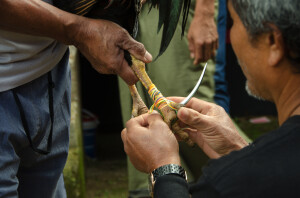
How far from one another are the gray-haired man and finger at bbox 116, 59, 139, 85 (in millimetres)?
275

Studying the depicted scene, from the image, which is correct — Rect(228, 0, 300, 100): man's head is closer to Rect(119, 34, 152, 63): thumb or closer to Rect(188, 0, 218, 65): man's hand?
Rect(119, 34, 152, 63): thumb

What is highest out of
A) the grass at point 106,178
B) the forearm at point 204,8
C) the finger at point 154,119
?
the forearm at point 204,8

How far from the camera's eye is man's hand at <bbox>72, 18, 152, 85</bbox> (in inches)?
67.5

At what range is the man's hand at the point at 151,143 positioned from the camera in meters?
1.62

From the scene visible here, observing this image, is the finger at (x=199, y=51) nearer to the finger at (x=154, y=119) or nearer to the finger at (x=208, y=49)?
the finger at (x=208, y=49)

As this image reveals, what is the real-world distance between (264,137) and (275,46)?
223 millimetres

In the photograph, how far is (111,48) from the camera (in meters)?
1.72

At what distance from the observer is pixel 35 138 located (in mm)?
1871

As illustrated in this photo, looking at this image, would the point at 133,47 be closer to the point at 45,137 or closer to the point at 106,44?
the point at 106,44

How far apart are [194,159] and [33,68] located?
178 cm

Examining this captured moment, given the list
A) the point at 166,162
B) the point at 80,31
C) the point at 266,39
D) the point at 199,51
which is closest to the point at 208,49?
the point at 199,51

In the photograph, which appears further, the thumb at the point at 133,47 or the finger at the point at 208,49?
the finger at the point at 208,49

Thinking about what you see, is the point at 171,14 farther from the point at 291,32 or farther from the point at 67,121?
the point at 291,32

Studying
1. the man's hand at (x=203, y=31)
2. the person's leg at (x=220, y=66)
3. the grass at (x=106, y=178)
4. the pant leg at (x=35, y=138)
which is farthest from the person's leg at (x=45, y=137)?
the grass at (x=106, y=178)
